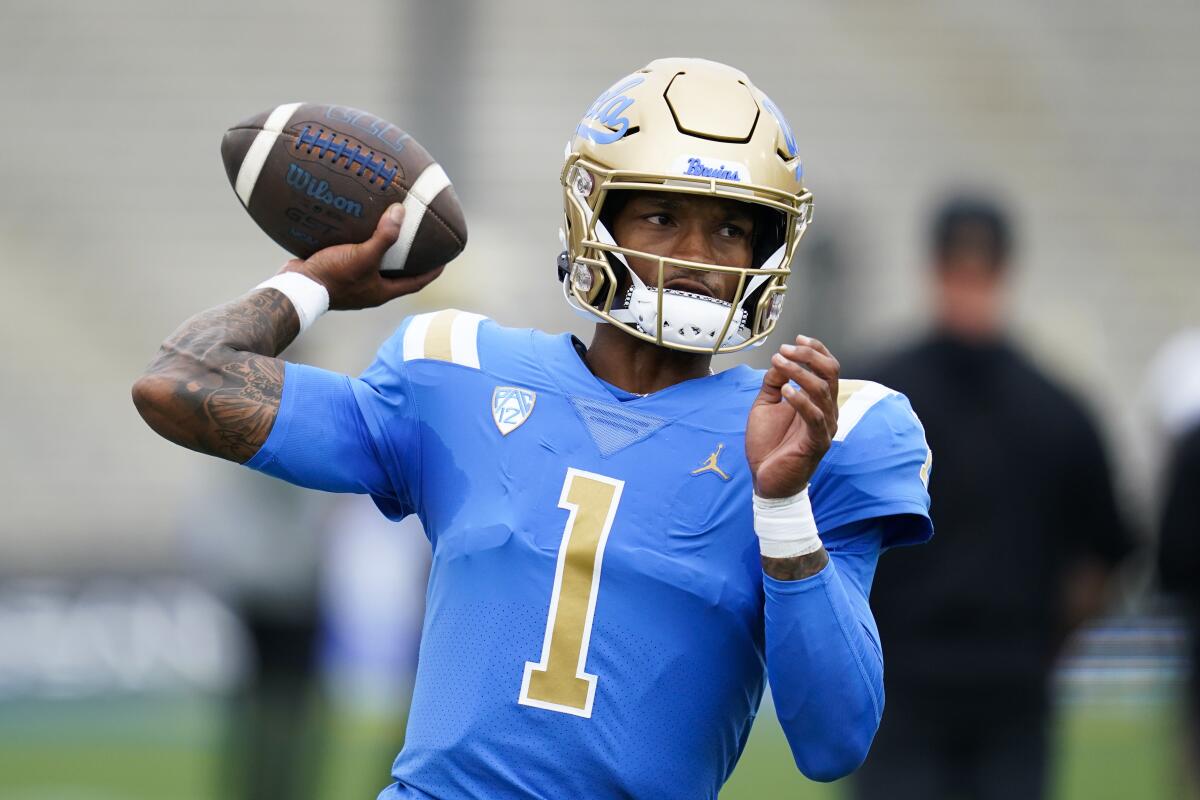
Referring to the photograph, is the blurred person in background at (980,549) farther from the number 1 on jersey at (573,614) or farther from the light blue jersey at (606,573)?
the number 1 on jersey at (573,614)

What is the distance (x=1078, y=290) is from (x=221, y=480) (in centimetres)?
945

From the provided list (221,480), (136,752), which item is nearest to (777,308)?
(221,480)

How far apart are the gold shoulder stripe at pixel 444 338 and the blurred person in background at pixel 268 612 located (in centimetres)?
364

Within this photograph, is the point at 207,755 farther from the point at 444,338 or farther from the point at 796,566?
the point at 796,566

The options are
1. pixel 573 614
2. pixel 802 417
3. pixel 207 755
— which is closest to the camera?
pixel 802 417

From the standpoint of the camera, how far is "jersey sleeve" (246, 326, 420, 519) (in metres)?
2.50

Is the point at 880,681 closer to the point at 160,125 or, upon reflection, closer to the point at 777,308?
the point at 777,308

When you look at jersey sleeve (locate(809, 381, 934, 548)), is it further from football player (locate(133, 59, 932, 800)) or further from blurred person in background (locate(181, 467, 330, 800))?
blurred person in background (locate(181, 467, 330, 800))

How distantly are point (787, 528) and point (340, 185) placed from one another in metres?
0.90

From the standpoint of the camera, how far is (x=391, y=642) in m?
9.88

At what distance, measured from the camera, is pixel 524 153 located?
1447 centimetres

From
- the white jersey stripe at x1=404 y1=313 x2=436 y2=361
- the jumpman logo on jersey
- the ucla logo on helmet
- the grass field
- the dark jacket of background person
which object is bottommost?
the grass field

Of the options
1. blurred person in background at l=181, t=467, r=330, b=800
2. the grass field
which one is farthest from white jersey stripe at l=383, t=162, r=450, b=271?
the grass field

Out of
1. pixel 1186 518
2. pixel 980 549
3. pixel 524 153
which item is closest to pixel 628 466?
pixel 980 549
